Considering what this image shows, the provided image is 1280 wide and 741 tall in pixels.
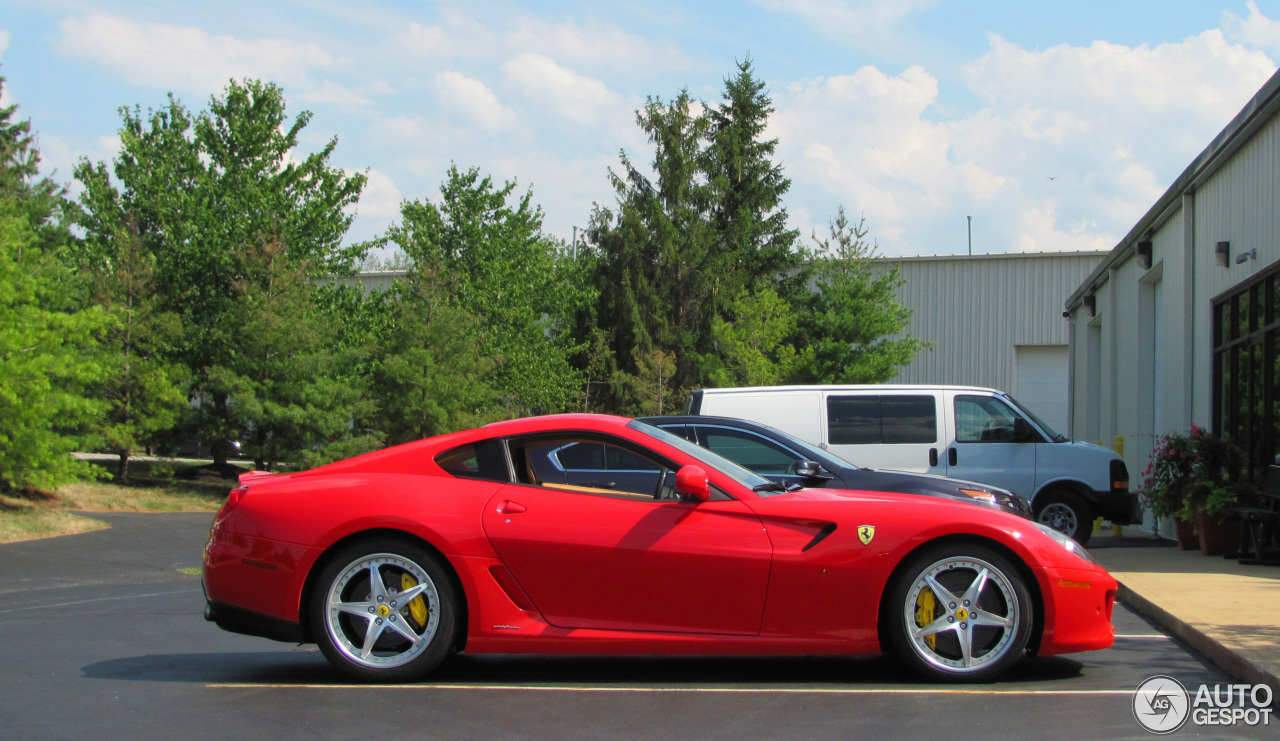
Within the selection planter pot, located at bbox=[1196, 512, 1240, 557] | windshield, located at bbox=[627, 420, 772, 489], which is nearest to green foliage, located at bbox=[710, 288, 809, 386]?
planter pot, located at bbox=[1196, 512, 1240, 557]

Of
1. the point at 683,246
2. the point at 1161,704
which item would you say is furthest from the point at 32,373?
the point at 683,246

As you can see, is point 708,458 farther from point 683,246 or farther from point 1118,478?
point 683,246

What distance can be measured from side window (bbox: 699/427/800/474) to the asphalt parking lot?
10.9 ft

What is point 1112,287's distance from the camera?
853 inches

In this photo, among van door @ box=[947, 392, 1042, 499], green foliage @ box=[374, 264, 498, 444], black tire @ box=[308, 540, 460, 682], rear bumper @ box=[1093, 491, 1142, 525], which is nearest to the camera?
black tire @ box=[308, 540, 460, 682]

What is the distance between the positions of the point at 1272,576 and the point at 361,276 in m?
51.1

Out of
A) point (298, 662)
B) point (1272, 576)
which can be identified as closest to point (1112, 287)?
point (1272, 576)

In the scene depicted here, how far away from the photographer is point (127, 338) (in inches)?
1188

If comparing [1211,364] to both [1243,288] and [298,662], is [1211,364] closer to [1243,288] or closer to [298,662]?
[1243,288]

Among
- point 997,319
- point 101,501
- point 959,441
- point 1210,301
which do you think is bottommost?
point 101,501

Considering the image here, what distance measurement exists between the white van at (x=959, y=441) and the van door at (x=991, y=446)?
0.5 inches

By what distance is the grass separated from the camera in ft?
59.3

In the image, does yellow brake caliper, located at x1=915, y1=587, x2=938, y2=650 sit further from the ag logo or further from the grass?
the grass

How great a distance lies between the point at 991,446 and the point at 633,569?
9.10 m
